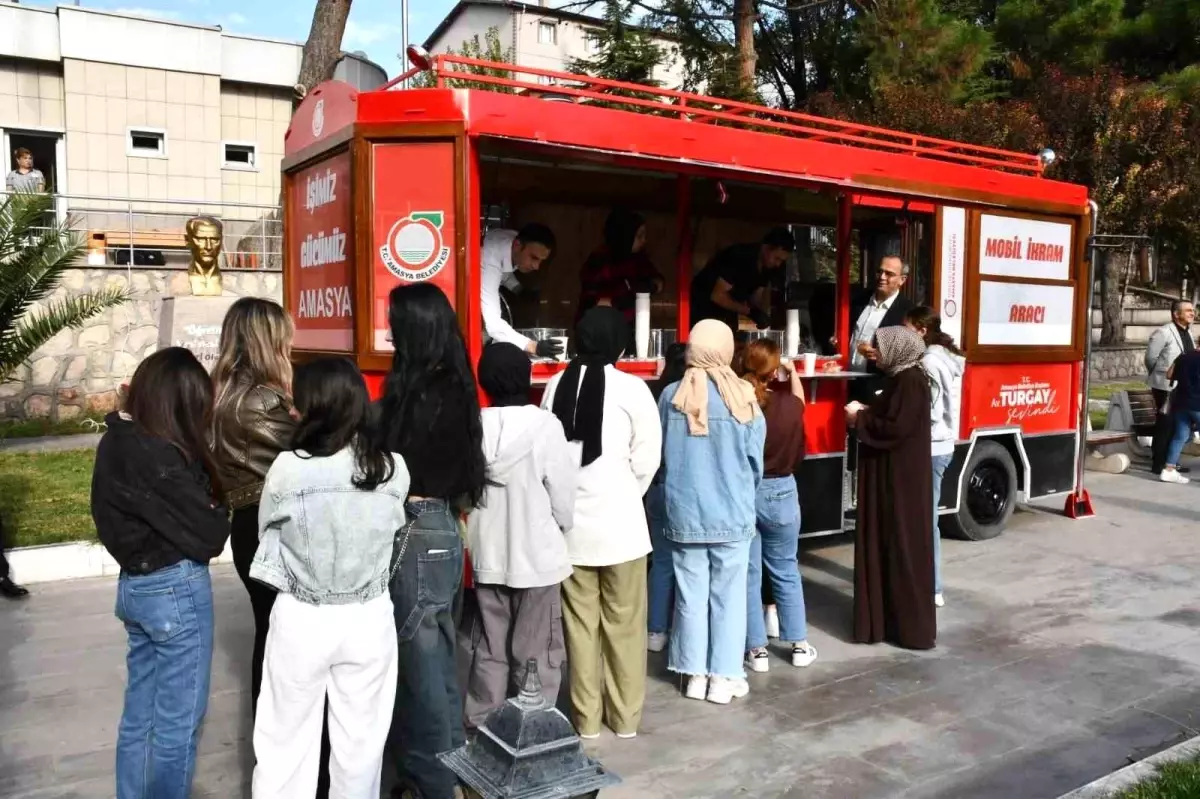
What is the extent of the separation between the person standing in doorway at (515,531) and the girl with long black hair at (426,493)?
0.29 metres

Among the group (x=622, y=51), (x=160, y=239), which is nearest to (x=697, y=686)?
(x=160, y=239)

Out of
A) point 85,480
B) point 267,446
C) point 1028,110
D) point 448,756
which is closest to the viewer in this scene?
point 448,756

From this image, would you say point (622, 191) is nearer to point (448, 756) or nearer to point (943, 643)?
point (943, 643)

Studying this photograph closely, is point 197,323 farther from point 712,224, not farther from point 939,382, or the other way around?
point 939,382

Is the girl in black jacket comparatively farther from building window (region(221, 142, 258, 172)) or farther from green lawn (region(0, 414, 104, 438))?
building window (region(221, 142, 258, 172))

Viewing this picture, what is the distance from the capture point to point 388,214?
5.08 m

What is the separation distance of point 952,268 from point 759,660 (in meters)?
3.68

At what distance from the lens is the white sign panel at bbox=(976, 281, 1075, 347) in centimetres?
762

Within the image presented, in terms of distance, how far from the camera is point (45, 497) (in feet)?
26.9

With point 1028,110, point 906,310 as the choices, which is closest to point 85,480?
point 906,310

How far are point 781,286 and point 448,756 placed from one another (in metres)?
6.67

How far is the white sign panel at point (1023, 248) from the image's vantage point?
757cm

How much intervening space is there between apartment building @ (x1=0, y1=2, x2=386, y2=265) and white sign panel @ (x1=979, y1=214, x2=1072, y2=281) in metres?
12.7

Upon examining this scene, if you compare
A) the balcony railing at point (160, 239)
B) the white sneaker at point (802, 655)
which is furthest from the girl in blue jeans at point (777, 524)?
the balcony railing at point (160, 239)
